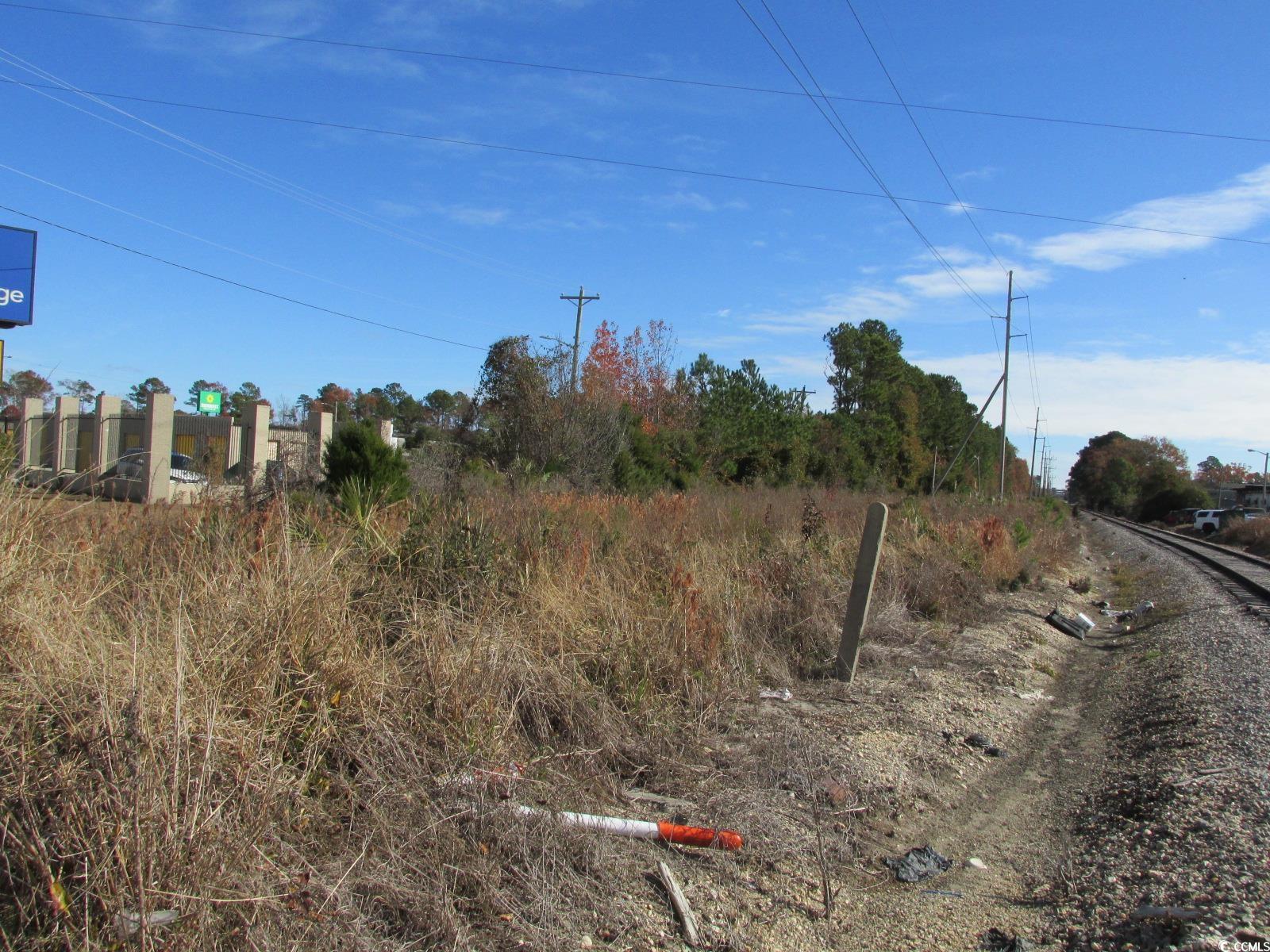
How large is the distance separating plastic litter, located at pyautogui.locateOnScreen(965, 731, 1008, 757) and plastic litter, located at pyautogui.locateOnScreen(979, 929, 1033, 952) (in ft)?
10.4

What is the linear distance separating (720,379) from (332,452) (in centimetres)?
3010

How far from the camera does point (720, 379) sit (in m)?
44.7

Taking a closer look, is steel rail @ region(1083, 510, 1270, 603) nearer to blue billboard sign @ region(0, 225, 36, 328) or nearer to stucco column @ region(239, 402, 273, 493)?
blue billboard sign @ region(0, 225, 36, 328)

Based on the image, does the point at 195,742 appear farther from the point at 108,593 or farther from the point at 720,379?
the point at 720,379

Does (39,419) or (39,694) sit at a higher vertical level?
(39,419)

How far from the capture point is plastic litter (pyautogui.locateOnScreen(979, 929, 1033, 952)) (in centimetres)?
384

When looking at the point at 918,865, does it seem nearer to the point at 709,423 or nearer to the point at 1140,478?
the point at 709,423

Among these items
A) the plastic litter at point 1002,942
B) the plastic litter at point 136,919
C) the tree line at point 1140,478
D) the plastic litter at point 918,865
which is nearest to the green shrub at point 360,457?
the plastic litter at point 918,865

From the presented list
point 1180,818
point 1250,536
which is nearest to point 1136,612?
point 1180,818

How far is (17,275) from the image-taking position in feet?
45.9

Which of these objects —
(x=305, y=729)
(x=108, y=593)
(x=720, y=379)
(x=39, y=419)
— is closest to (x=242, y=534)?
(x=108, y=593)

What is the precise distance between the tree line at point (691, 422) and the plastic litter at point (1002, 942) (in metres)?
5.96

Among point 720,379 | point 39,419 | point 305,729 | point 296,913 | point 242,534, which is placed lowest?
point 296,913

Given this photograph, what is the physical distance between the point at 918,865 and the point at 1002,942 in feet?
2.70
